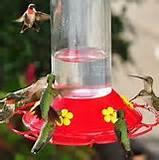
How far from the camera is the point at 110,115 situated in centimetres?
210

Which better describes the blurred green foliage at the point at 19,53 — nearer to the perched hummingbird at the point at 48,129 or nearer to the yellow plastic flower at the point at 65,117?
the yellow plastic flower at the point at 65,117

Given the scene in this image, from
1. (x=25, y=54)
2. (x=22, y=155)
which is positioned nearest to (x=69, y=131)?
(x=22, y=155)

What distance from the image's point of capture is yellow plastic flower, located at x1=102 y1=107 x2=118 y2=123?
82.1 inches

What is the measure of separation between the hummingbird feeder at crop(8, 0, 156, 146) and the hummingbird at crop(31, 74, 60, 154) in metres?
0.07

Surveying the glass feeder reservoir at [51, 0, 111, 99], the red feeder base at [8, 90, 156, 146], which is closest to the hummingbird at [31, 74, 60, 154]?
the red feeder base at [8, 90, 156, 146]

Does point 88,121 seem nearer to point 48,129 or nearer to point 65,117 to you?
point 65,117

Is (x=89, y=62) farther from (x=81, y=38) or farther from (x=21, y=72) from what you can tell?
(x=21, y=72)

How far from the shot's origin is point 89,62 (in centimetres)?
230

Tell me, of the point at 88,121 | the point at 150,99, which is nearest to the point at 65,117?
the point at 88,121

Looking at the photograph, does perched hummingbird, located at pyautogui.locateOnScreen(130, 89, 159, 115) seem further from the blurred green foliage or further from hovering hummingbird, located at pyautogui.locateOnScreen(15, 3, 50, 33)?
the blurred green foliage

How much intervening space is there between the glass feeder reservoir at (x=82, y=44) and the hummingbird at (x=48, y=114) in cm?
34

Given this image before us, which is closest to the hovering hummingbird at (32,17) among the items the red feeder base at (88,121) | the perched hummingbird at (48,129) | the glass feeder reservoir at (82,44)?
the glass feeder reservoir at (82,44)

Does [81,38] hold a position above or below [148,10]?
above

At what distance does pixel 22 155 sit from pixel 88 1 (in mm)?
1858
